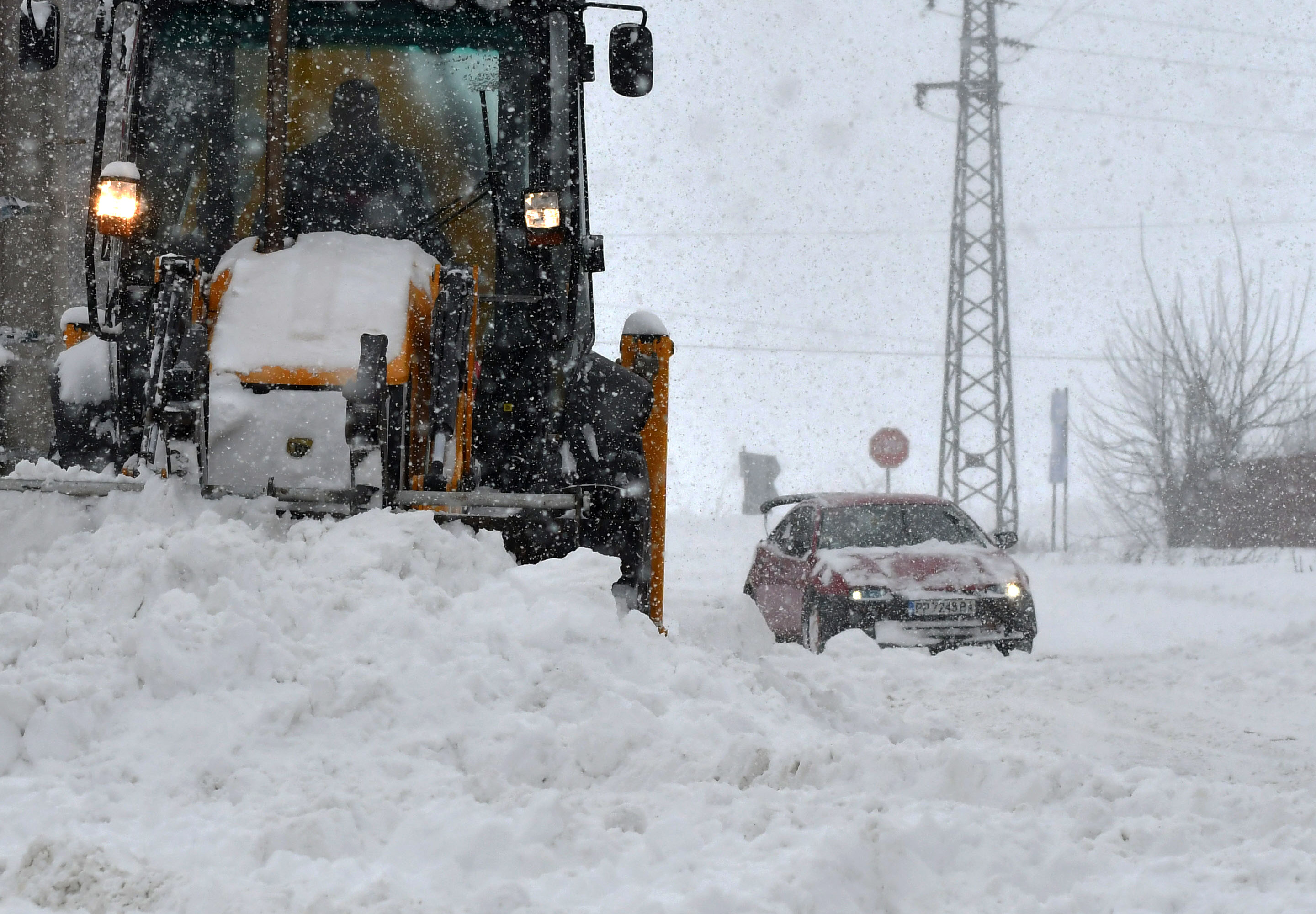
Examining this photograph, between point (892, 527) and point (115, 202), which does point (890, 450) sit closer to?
point (892, 527)

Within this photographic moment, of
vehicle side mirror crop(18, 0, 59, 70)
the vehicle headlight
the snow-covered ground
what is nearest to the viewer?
the snow-covered ground

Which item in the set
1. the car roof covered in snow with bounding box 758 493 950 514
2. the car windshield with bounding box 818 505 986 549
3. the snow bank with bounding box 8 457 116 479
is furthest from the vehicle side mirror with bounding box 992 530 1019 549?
the snow bank with bounding box 8 457 116 479

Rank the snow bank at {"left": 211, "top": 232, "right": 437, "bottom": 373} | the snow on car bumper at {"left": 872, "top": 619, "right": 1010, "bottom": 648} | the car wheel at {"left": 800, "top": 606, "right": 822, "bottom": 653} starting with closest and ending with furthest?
the snow bank at {"left": 211, "top": 232, "right": 437, "bottom": 373} < the snow on car bumper at {"left": 872, "top": 619, "right": 1010, "bottom": 648} < the car wheel at {"left": 800, "top": 606, "right": 822, "bottom": 653}

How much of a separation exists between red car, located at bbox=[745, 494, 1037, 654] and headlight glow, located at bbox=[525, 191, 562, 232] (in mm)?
4603

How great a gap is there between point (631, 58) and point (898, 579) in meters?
4.79

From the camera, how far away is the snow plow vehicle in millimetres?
5281

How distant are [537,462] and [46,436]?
36.4 ft

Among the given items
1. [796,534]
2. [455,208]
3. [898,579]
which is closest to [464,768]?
[455,208]

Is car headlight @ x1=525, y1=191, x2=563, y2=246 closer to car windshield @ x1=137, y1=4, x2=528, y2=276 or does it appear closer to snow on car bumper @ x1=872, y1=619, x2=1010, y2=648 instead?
car windshield @ x1=137, y1=4, x2=528, y2=276

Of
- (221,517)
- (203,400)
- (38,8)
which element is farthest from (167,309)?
(38,8)

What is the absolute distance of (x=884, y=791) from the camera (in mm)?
3838

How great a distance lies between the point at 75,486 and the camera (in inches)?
187

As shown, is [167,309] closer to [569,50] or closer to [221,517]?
[221,517]

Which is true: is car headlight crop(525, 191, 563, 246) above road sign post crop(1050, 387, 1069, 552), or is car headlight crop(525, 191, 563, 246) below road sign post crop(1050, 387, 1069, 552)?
above
